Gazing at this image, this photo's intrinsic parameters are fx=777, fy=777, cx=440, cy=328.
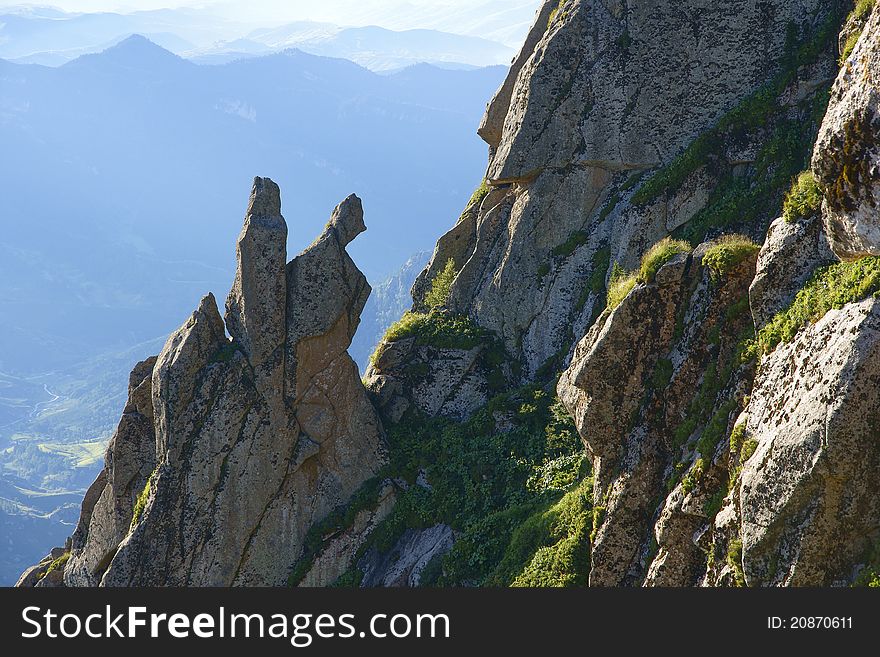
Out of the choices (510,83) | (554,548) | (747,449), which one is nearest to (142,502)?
(554,548)

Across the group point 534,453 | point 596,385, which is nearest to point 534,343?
point 534,453

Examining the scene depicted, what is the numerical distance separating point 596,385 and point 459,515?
11971 mm

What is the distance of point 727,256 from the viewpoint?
2041 cm

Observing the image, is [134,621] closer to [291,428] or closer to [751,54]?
[291,428]

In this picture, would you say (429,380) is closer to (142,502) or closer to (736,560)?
(142,502)

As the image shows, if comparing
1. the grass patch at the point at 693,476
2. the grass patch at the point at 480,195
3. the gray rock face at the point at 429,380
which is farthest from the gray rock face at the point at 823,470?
the grass patch at the point at 480,195

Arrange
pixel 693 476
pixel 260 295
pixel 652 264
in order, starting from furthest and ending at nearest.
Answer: pixel 260 295 → pixel 652 264 → pixel 693 476

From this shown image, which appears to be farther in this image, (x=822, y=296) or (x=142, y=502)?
(x=142, y=502)

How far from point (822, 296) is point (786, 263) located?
1671 mm

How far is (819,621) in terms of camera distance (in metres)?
14.4

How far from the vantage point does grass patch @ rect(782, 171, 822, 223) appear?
59.5 ft

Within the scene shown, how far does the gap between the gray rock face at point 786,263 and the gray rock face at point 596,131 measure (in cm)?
1548

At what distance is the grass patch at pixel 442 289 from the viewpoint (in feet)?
138

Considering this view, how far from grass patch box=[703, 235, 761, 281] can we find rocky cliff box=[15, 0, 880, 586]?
0.06 metres
